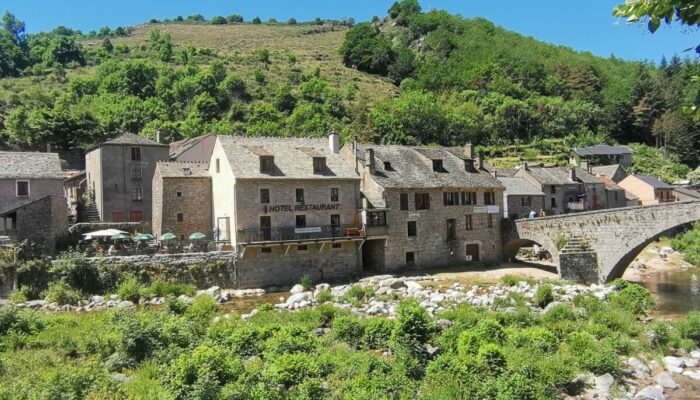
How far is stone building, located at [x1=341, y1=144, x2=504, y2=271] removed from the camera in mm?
39969

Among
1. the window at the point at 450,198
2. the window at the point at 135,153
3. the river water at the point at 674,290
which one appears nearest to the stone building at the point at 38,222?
the window at the point at 135,153

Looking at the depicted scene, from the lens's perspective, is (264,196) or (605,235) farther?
(264,196)

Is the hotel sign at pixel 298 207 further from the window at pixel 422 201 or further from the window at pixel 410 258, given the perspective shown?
the window at pixel 410 258

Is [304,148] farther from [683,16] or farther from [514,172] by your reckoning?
[683,16]

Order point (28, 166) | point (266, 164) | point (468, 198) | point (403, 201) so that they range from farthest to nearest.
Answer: point (468, 198), point (403, 201), point (266, 164), point (28, 166)

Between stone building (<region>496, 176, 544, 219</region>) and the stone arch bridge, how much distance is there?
13441 millimetres

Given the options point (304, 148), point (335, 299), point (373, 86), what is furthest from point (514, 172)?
point (373, 86)

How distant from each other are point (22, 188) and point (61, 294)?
9663mm

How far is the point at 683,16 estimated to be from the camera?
4.73 meters

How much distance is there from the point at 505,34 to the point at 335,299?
179 metres

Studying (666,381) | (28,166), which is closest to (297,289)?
(28,166)

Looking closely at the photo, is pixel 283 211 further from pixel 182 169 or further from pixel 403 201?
pixel 403 201

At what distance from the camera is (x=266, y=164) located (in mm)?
37156

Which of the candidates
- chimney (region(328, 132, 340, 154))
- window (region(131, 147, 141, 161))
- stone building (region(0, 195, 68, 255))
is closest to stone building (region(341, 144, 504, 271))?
chimney (region(328, 132, 340, 154))
